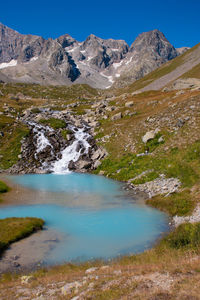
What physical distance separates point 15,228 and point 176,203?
58.2 ft

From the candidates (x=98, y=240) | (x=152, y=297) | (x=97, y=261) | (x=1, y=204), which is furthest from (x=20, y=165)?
(x=152, y=297)

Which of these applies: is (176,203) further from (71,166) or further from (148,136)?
(71,166)

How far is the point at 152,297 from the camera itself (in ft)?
29.0

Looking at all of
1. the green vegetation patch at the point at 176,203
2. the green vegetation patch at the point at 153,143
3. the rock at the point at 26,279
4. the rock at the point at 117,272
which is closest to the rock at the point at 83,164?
the green vegetation patch at the point at 153,143

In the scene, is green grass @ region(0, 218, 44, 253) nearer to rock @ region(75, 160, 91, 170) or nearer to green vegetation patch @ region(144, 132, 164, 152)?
rock @ region(75, 160, 91, 170)

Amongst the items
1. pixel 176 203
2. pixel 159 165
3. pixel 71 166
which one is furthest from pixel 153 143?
pixel 176 203

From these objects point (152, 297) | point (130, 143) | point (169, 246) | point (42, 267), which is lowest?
point (42, 267)

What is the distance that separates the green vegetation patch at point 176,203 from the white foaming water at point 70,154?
89.8 ft

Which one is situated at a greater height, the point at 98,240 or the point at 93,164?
the point at 93,164

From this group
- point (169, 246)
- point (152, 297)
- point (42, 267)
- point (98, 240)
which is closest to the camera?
point (152, 297)

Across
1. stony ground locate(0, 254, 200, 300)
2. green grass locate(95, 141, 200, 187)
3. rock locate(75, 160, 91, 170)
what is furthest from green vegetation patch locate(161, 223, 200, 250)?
rock locate(75, 160, 91, 170)

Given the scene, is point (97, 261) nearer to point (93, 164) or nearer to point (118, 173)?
point (118, 173)

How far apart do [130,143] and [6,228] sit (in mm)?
36412

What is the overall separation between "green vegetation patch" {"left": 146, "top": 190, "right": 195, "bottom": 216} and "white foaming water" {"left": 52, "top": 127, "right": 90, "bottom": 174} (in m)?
27.4
